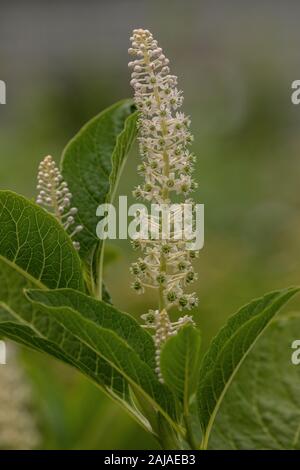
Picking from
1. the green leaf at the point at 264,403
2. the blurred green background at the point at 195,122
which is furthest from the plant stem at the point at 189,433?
the blurred green background at the point at 195,122

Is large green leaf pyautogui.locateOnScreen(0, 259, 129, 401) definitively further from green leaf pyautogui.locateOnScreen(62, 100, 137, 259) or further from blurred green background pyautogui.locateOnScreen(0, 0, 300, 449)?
blurred green background pyautogui.locateOnScreen(0, 0, 300, 449)

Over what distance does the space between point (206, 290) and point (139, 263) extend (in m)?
1.99

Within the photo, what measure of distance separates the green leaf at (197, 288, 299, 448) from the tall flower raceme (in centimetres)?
5

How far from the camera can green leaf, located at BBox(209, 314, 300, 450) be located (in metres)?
1.29

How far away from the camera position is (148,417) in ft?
3.59

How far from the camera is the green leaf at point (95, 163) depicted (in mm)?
1188

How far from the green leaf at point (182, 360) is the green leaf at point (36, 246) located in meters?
0.16

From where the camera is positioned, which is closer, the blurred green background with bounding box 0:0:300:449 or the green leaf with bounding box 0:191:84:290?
the green leaf with bounding box 0:191:84:290

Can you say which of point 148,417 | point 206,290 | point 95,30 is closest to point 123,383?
point 148,417

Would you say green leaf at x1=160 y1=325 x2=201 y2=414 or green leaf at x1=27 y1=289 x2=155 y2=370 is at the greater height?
green leaf at x1=27 y1=289 x2=155 y2=370

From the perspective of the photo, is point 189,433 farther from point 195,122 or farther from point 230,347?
point 195,122

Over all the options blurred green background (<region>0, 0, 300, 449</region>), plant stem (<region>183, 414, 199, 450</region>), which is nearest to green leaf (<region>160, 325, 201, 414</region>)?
plant stem (<region>183, 414, 199, 450</region>)

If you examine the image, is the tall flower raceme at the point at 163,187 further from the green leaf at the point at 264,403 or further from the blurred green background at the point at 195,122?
the blurred green background at the point at 195,122
